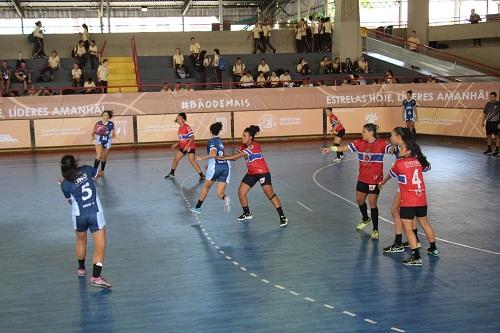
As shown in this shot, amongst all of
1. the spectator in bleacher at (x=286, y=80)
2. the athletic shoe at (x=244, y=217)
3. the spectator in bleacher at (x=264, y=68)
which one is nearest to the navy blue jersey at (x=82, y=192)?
the athletic shoe at (x=244, y=217)

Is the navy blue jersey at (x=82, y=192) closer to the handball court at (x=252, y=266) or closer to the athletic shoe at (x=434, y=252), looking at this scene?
the handball court at (x=252, y=266)

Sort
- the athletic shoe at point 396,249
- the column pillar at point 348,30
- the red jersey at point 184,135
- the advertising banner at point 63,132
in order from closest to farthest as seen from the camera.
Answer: the athletic shoe at point 396,249
the red jersey at point 184,135
the advertising banner at point 63,132
the column pillar at point 348,30

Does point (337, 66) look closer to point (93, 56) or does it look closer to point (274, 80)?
point (274, 80)

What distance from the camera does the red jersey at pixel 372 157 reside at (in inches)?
410

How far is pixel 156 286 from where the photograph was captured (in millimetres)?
8523

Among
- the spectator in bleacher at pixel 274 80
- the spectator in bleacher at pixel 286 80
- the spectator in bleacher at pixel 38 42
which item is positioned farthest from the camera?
the spectator in bleacher at pixel 38 42

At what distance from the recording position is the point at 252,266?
9320mm

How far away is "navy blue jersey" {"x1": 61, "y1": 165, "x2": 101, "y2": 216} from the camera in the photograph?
26.7ft

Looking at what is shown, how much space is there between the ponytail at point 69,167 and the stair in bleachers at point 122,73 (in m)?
22.6

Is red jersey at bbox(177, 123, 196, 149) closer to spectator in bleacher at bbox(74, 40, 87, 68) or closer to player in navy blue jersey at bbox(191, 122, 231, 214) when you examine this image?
player in navy blue jersey at bbox(191, 122, 231, 214)

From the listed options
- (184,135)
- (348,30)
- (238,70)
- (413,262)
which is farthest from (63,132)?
(413,262)

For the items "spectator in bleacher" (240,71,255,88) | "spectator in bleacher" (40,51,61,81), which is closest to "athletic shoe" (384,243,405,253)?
"spectator in bleacher" (240,71,255,88)

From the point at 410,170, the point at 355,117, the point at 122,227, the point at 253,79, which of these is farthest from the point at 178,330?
the point at 253,79

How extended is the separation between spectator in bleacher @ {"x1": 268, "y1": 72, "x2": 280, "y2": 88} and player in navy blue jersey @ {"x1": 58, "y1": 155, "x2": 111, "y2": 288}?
18.9m
